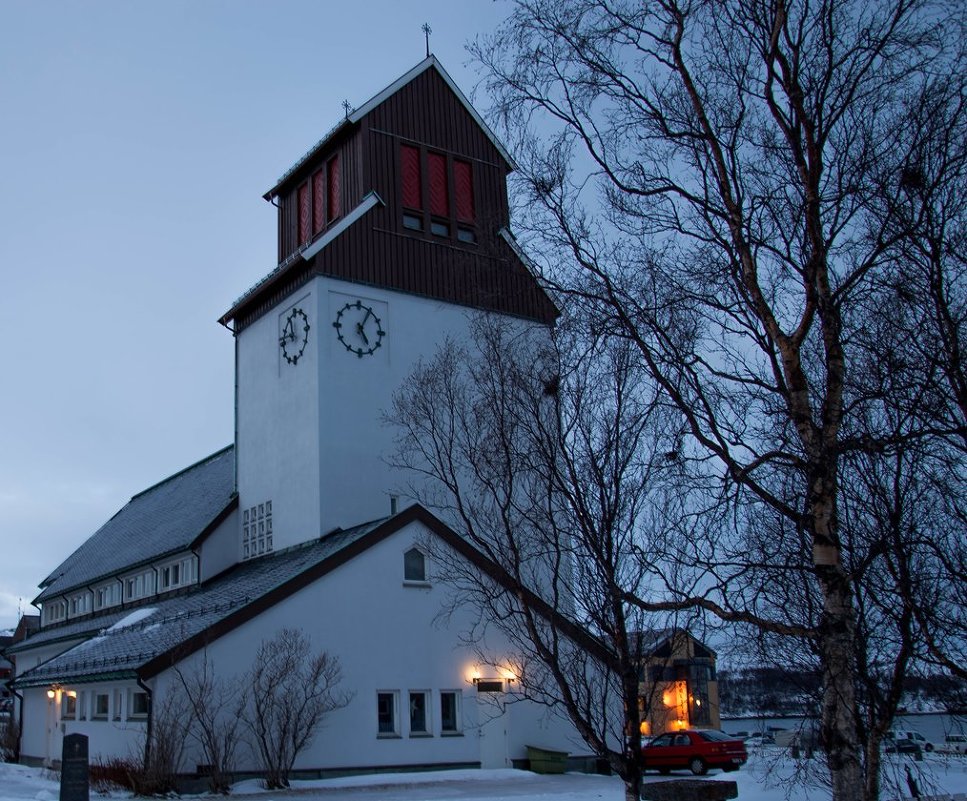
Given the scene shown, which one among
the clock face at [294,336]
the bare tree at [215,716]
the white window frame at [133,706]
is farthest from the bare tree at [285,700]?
the clock face at [294,336]

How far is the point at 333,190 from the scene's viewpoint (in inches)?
1415

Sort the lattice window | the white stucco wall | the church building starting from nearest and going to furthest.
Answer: the white stucco wall
the church building
the lattice window

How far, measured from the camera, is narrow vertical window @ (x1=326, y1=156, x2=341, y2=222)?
3547 centimetres


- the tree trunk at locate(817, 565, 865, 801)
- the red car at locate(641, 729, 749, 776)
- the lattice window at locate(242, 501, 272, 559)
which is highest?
the lattice window at locate(242, 501, 272, 559)

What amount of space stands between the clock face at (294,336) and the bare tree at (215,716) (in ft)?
40.0

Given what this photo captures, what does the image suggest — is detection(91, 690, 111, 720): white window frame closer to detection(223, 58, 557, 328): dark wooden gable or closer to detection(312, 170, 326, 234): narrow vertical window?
detection(223, 58, 557, 328): dark wooden gable

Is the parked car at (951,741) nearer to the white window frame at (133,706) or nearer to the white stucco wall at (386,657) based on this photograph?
the white stucco wall at (386,657)

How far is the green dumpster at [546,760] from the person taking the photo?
2605 centimetres

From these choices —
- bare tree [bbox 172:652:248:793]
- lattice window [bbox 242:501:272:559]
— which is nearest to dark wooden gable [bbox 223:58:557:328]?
lattice window [bbox 242:501:272:559]

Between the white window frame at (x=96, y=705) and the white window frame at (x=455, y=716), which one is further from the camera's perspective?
the white window frame at (x=96, y=705)

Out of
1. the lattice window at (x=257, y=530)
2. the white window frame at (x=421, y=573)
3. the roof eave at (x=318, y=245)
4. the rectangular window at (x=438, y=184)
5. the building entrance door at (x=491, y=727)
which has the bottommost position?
the building entrance door at (x=491, y=727)

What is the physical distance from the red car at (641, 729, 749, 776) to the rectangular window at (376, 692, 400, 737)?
9982 mm

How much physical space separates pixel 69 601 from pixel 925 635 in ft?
147

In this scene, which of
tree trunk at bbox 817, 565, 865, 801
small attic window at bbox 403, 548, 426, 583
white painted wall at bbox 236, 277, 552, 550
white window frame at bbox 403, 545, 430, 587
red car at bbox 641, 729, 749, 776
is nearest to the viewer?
tree trunk at bbox 817, 565, 865, 801
